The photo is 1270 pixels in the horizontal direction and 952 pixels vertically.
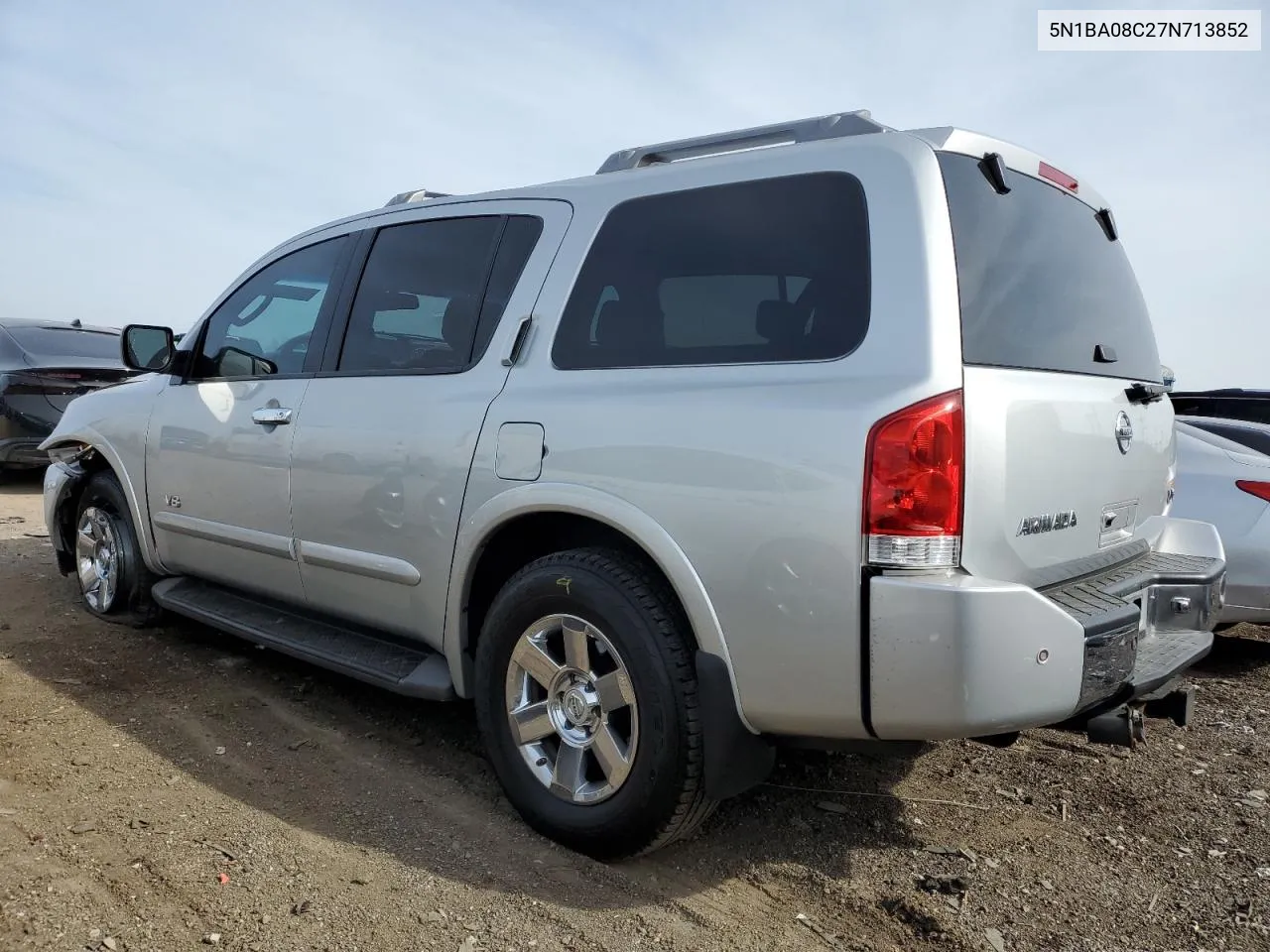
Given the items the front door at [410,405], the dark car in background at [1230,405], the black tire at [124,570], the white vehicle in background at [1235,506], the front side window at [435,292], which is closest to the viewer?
the front door at [410,405]

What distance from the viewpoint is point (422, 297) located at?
3430mm

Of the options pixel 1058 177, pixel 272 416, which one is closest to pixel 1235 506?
pixel 1058 177

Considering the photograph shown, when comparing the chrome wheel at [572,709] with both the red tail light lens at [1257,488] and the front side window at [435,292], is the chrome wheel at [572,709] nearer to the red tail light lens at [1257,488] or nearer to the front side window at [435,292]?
the front side window at [435,292]

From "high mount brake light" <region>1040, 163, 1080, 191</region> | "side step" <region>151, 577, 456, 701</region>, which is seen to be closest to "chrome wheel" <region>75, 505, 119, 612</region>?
"side step" <region>151, 577, 456, 701</region>

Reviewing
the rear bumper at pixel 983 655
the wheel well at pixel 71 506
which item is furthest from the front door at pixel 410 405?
the wheel well at pixel 71 506

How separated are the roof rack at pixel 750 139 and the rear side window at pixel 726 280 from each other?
9.9 inches

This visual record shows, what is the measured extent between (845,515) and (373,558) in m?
1.73

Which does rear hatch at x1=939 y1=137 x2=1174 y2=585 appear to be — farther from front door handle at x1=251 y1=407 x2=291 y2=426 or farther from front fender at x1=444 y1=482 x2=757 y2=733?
front door handle at x1=251 y1=407 x2=291 y2=426

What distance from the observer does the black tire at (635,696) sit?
7.95 feet

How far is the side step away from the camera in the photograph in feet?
10.2

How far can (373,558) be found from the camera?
10.6ft

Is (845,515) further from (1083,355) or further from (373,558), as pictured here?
(373,558)

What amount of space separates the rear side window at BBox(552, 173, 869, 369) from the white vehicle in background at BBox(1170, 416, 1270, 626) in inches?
111

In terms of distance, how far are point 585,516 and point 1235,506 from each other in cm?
339
